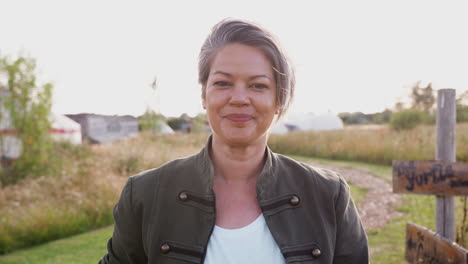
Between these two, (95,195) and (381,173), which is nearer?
(95,195)

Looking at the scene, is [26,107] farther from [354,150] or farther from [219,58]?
[354,150]

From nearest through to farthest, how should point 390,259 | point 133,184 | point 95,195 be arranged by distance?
point 133,184
point 390,259
point 95,195

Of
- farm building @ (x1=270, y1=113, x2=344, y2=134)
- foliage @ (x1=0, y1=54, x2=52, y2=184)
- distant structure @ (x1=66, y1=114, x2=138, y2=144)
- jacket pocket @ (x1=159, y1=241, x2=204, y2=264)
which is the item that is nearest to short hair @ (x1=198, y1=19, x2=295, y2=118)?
jacket pocket @ (x1=159, y1=241, x2=204, y2=264)

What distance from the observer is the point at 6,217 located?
6324mm

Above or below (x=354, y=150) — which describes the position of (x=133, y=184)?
above

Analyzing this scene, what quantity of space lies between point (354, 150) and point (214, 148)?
15846 mm

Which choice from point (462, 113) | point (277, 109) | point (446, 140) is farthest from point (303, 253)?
point (462, 113)

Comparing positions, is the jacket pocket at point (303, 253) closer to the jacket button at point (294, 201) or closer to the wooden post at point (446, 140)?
the jacket button at point (294, 201)

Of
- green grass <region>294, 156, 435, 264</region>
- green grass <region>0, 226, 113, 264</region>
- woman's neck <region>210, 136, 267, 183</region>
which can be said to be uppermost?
woman's neck <region>210, 136, 267, 183</region>

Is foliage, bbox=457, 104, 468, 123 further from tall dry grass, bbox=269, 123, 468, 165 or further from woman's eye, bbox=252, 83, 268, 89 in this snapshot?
woman's eye, bbox=252, 83, 268, 89

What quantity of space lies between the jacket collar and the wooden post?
236 cm

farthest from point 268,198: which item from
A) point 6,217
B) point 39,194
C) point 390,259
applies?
point 39,194

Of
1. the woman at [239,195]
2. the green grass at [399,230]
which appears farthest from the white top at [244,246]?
the green grass at [399,230]

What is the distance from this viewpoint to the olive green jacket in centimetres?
161
